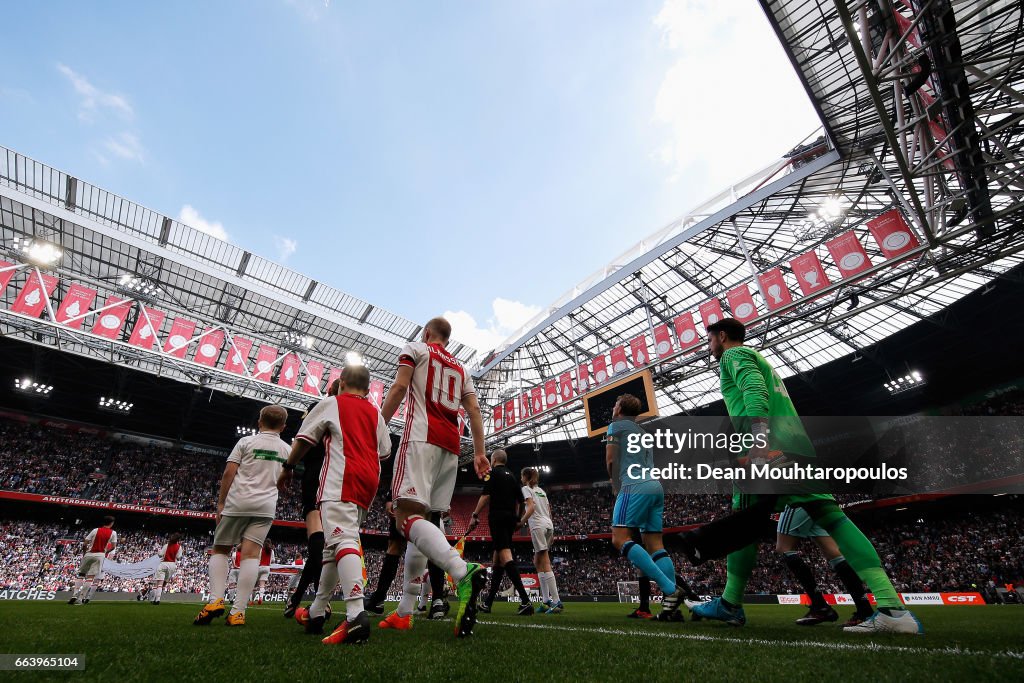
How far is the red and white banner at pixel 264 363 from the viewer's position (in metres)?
18.6

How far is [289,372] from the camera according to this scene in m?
19.4

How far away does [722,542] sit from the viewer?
2568mm

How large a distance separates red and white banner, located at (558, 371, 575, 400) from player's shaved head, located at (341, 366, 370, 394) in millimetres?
16497

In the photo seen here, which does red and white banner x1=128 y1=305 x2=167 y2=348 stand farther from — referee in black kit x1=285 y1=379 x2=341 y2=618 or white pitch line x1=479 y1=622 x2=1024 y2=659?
white pitch line x1=479 y1=622 x2=1024 y2=659

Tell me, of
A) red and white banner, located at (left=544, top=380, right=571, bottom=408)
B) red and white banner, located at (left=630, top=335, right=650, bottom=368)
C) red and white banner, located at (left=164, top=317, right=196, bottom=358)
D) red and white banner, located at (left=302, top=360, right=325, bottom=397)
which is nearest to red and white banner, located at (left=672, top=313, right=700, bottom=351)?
red and white banner, located at (left=630, top=335, right=650, bottom=368)

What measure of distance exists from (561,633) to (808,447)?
6.61 feet

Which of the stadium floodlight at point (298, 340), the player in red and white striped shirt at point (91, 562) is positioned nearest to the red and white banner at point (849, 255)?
the player in red and white striped shirt at point (91, 562)

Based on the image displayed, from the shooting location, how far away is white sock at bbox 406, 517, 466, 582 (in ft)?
8.45

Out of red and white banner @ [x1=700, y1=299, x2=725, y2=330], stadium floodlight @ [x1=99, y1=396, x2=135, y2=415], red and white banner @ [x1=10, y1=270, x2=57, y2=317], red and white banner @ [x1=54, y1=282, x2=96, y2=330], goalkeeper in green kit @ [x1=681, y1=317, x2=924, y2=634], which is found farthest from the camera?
stadium floodlight @ [x1=99, y1=396, x2=135, y2=415]

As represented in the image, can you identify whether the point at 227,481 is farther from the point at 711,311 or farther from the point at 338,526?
the point at 711,311

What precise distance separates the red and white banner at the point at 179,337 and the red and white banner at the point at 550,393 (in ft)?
45.8

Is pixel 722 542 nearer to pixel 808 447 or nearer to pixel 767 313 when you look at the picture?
pixel 808 447

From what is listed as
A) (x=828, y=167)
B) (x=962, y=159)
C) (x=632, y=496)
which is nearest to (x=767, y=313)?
(x=828, y=167)

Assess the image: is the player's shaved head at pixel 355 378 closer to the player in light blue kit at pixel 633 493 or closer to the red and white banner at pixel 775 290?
the player in light blue kit at pixel 633 493
